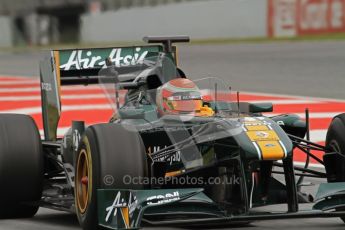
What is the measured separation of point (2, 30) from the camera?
45969 millimetres

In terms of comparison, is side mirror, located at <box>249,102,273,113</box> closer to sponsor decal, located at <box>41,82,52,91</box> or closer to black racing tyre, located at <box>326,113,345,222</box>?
black racing tyre, located at <box>326,113,345,222</box>

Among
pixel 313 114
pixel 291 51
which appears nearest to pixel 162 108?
pixel 313 114

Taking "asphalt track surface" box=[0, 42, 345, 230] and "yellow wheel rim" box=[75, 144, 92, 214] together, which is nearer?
"yellow wheel rim" box=[75, 144, 92, 214]

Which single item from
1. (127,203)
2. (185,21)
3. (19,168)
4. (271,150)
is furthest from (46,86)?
(185,21)

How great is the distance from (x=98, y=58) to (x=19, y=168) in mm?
1931

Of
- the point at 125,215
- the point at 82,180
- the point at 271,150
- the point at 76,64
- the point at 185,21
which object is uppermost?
the point at 76,64

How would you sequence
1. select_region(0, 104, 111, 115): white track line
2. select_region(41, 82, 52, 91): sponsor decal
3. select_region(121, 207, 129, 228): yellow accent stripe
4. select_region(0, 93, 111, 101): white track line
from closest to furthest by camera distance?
select_region(121, 207, 129, 228): yellow accent stripe → select_region(41, 82, 52, 91): sponsor decal → select_region(0, 104, 111, 115): white track line → select_region(0, 93, 111, 101): white track line

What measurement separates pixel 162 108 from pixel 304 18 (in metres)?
28.0

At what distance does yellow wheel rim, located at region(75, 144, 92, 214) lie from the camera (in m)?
6.51

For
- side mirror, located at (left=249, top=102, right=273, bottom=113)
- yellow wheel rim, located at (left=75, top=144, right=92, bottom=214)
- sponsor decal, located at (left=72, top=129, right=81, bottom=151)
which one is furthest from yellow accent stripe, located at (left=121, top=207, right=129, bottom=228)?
side mirror, located at (left=249, top=102, right=273, bottom=113)

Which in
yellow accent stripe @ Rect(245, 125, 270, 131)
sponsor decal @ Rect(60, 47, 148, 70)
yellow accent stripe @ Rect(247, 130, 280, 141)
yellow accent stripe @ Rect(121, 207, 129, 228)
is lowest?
yellow accent stripe @ Rect(121, 207, 129, 228)

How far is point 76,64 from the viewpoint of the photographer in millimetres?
8938

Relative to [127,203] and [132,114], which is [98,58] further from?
[127,203]

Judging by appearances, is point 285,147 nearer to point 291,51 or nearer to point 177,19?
point 291,51
